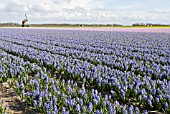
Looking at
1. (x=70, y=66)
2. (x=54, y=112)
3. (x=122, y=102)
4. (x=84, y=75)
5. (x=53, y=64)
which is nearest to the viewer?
(x=54, y=112)

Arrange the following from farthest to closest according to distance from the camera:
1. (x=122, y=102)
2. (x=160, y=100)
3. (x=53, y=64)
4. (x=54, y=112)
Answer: (x=53, y=64) → (x=122, y=102) → (x=160, y=100) → (x=54, y=112)

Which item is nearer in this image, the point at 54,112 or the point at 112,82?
the point at 54,112

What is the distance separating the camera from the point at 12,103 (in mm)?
7820

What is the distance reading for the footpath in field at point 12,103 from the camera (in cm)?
713

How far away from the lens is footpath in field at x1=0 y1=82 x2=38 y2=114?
7132 millimetres

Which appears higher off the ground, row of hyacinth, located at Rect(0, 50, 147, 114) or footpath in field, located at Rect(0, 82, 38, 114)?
row of hyacinth, located at Rect(0, 50, 147, 114)

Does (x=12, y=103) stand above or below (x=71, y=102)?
below

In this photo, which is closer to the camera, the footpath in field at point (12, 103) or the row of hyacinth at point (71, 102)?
the row of hyacinth at point (71, 102)

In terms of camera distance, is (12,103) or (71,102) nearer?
(71,102)

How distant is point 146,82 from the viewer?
319 inches

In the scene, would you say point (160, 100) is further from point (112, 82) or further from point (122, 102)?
point (112, 82)

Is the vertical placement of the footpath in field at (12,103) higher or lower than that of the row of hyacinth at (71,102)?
lower

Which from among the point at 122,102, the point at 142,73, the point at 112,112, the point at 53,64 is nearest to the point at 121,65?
the point at 142,73

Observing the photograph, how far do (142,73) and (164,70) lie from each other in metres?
0.81
